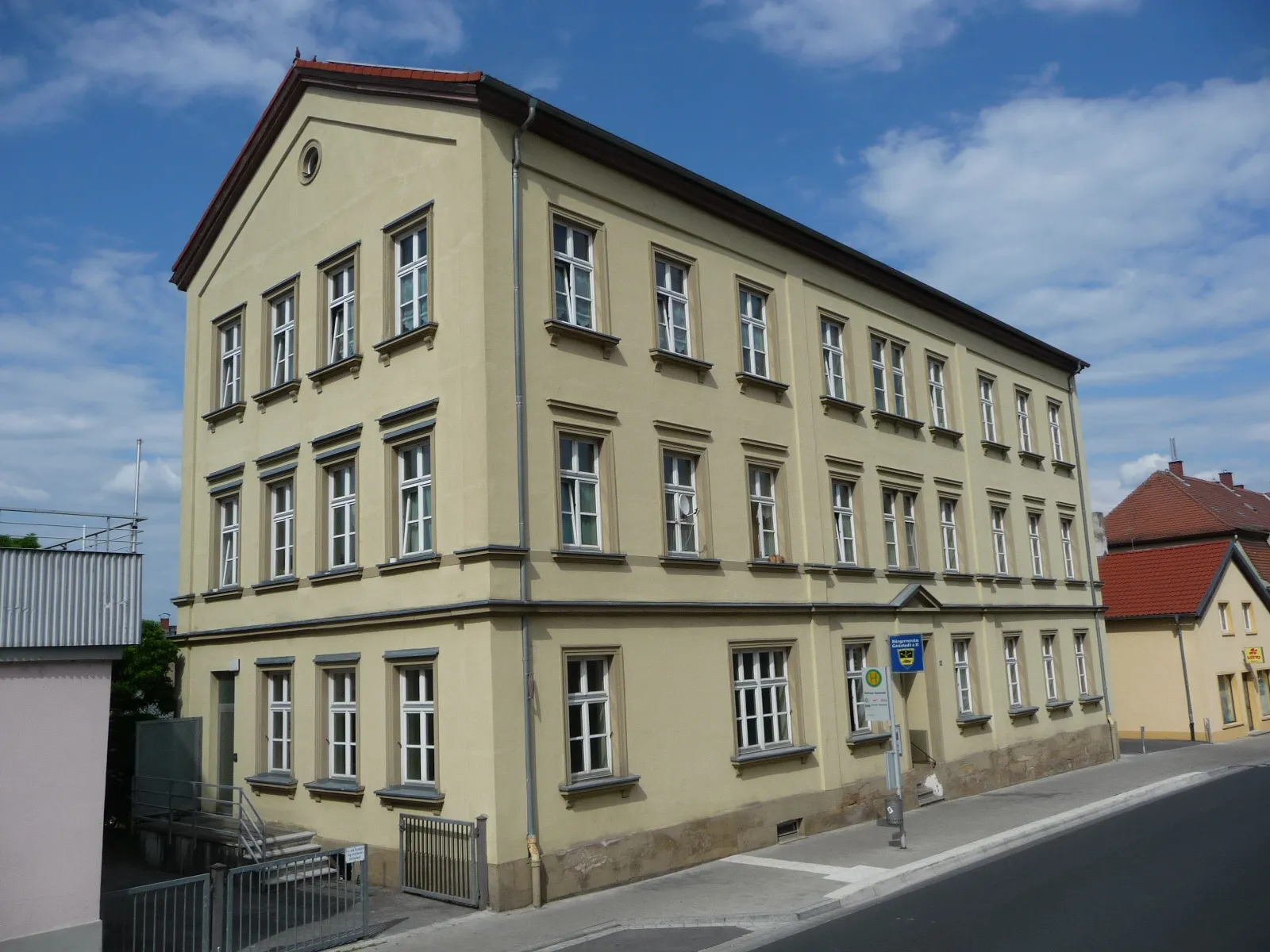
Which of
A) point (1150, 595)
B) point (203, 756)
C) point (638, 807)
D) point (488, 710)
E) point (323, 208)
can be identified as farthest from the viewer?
point (1150, 595)

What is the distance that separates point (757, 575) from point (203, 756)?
1072cm

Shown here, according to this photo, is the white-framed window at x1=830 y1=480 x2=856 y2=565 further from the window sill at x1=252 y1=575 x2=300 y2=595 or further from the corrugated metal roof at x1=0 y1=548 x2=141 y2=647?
the corrugated metal roof at x1=0 y1=548 x2=141 y2=647

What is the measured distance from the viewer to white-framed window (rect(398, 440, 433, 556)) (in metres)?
15.5

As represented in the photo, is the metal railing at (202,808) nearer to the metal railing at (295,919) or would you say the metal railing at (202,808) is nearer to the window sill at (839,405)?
the metal railing at (295,919)

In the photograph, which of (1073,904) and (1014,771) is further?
(1014,771)

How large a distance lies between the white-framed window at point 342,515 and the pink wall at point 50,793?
631 centimetres

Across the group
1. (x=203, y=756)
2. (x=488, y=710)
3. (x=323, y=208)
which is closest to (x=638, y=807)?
(x=488, y=710)

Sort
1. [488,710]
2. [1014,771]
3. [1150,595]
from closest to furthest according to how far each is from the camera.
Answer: [488,710]
[1014,771]
[1150,595]

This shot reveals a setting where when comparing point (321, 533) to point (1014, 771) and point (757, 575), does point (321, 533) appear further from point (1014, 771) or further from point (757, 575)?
point (1014, 771)

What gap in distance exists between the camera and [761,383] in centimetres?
1911

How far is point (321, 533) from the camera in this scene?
1730cm

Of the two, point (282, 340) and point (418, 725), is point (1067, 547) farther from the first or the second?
point (282, 340)

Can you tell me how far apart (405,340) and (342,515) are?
3.26 m

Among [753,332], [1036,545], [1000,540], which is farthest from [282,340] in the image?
[1036,545]
